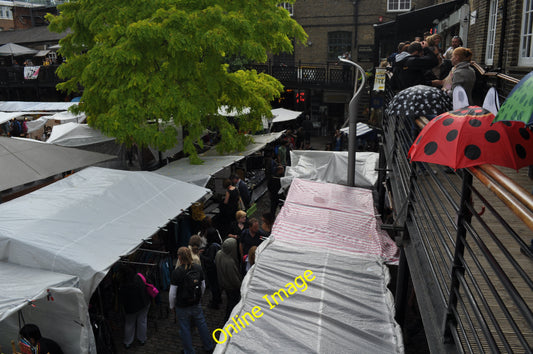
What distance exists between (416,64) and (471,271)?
494 centimetres

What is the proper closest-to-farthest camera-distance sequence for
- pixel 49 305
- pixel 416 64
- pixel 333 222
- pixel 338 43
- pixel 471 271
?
pixel 471 271 < pixel 49 305 < pixel 333 222 < pixel 416 64 < pixel 338 43

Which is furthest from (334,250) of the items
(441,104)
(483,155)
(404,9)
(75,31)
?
(404,9)

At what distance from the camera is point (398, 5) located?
27.6 meters

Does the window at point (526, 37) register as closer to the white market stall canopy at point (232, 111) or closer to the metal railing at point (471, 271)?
the metal railing at point (471, 271)

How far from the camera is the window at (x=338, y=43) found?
95.5ft

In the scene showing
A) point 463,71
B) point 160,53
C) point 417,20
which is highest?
point 417,20

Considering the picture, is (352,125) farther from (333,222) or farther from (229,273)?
(229,273)

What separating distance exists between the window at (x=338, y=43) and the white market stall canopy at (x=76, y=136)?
19.4m

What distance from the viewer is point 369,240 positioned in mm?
6188

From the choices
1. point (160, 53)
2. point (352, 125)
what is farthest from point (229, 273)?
point (160, 53)

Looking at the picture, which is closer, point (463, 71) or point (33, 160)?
point (463, 71)

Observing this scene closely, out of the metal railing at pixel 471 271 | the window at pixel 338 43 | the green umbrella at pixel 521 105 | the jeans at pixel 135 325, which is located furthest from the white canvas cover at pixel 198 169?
the window at pixel 338 43

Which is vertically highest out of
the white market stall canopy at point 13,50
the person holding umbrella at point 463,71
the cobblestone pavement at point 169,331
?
the white market stall canopy at point 13,50

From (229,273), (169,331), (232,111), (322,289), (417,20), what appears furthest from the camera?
(417,20)
